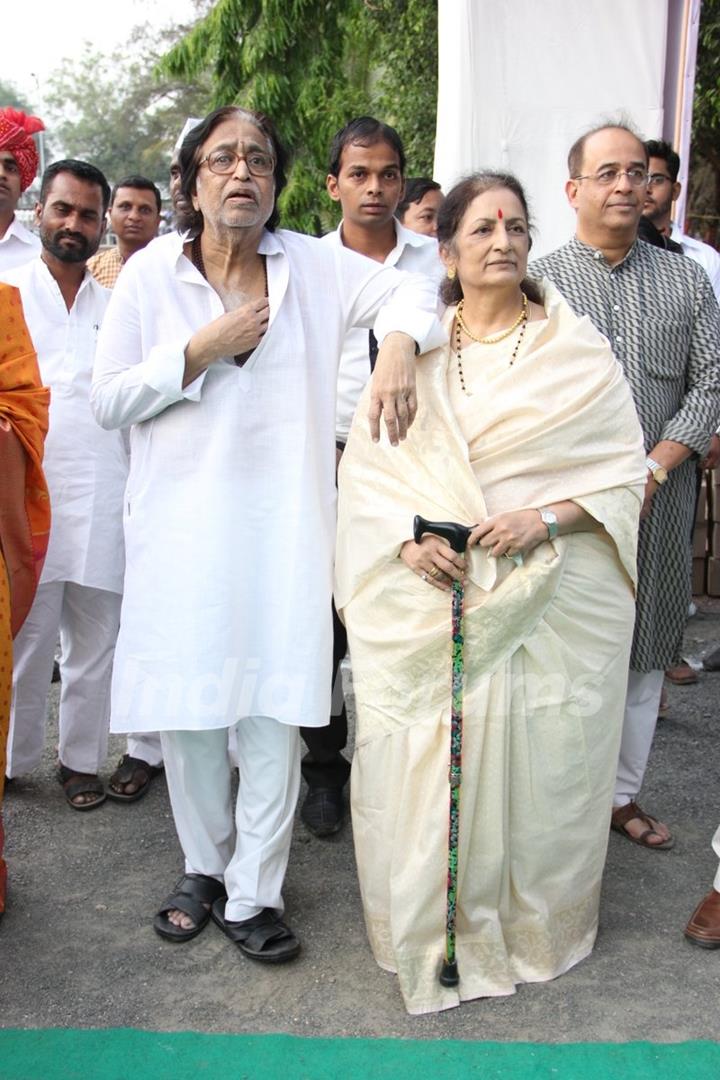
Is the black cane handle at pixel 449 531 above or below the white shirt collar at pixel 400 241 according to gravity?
below

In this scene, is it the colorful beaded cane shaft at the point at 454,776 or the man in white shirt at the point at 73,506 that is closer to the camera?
the colorful beaded cane shaft at the point at 454,776

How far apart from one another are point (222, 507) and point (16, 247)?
95.0 inches

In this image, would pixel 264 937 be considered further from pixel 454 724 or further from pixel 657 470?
pixel 657 470

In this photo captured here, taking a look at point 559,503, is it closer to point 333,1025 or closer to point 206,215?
point 206,215

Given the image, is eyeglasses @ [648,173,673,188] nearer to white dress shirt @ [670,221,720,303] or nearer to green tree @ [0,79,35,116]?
white dress shirt @ [670,221,720,303]

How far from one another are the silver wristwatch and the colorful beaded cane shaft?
27 centimetres

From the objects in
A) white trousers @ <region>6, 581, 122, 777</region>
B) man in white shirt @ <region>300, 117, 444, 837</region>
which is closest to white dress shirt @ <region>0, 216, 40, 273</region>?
man in white shirt @ <region>300, 117, 444, 837</region>

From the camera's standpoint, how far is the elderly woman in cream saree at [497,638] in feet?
9.52

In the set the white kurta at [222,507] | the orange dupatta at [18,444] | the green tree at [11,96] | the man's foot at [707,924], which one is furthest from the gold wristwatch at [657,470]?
the green tree at [11,96]

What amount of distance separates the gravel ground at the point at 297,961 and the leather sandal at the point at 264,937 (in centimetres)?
4

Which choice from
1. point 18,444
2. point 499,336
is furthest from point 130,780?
point 499,336

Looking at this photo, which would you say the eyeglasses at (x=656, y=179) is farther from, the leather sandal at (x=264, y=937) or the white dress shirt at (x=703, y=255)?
the leather sandal at (x=264, y=937)

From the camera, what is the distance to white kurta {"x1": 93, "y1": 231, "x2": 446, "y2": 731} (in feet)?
9.98

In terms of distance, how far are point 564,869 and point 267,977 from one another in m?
0.84
